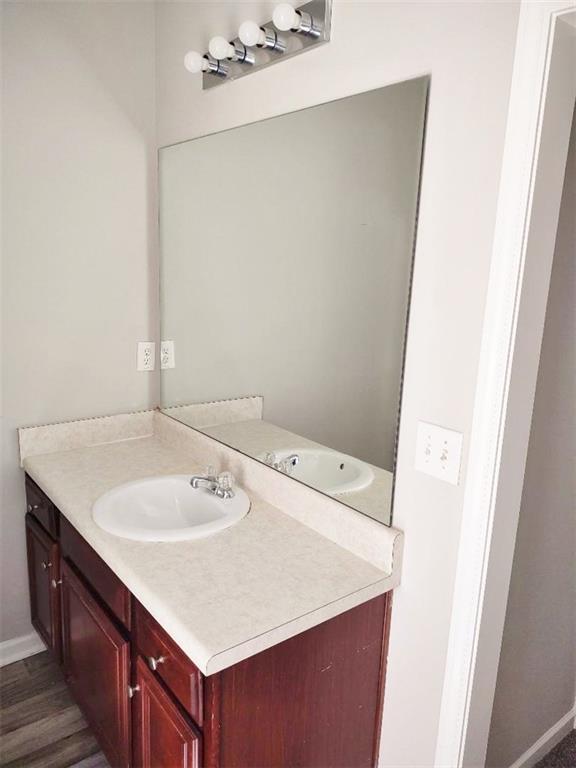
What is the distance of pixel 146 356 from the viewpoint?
7.34 feet

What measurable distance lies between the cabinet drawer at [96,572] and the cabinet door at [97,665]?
4cm

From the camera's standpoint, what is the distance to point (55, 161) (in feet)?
6.27

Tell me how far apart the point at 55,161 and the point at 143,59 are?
514mm

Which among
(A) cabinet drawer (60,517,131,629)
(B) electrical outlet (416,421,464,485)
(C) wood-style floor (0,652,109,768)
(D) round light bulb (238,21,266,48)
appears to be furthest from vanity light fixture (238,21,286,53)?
(C) wood-style floor (0,652,109,768)

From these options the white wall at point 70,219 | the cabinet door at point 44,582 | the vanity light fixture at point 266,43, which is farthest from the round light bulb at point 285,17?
the cabinet door at point 44,582

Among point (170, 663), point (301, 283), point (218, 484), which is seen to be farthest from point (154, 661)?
point (301, 283)

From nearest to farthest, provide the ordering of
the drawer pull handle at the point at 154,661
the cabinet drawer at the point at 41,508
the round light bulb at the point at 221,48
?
the drawer pull handle at the point at 154,661
the round light bulb at the point at 221,48
the cabinet drawer at the point at 41,508

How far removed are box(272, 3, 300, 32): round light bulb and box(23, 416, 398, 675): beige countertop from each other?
124cm

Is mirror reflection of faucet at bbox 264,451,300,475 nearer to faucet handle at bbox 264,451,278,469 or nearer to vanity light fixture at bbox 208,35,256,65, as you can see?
faucet handle at bbox 264,451,278,469

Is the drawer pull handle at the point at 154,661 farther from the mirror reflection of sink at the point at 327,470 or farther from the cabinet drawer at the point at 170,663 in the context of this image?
the mirror reflection of sink at the point at 327,470

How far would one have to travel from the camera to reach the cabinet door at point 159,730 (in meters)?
1.15

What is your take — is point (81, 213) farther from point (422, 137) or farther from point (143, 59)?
point (422, 137)

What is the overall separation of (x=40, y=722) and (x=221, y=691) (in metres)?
1.14

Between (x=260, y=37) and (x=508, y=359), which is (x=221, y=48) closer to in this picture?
(x=260, y=37)
